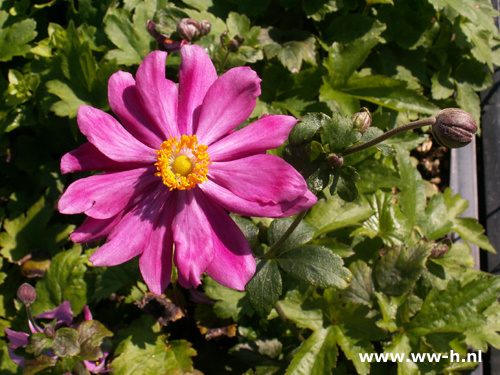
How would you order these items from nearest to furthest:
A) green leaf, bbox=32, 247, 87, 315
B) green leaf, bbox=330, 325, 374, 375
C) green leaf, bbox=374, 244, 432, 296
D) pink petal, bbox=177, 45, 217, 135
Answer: pink petal, bbox=177, 45, 217, 135 < green leaf, bbox=330, 325, 374, 375 < green leaf, bbox=374, 244, 432, 296 < green leaf, bbox=32, 247, 87, 315

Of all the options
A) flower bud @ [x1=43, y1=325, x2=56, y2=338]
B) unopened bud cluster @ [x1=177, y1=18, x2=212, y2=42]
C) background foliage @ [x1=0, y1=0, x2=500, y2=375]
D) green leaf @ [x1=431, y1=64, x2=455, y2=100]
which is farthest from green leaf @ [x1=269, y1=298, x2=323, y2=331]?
green leaf @ [x1=431, y1=64, x2=455, y2=100]

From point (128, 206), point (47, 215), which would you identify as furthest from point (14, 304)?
point (128, 206)

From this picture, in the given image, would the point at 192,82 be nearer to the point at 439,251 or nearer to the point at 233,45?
the point at 233,45

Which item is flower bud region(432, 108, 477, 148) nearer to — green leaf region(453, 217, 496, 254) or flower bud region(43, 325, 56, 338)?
green leaf region(453, 217, 496, 254)

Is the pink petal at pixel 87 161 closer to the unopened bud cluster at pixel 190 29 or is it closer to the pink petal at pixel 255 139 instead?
the pink petal at pixel 255 139

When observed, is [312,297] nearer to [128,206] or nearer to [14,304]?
[128,206]

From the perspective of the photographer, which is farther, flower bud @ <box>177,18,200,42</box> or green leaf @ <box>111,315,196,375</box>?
green leaf @ <box>111,315,196,375</box>

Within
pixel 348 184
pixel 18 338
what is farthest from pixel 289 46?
pixel 18 338
